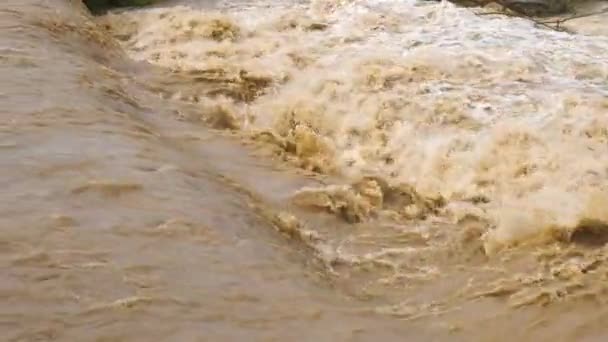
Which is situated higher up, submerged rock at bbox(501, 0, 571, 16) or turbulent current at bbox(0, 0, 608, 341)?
submerged rock at bbox(501, 0, 571, 16)

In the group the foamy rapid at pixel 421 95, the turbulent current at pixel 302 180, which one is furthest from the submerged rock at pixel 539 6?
the turbulent current at pixel 302 180

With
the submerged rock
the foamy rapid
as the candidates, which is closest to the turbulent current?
the foamy rapid

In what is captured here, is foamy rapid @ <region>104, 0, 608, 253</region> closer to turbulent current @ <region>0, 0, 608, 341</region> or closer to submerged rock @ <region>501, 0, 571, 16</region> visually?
turbulent current @ <region>0, 0, 608, 341</region>

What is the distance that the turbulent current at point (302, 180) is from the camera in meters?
3.68

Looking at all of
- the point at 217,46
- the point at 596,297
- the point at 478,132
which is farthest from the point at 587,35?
the point at 596,297

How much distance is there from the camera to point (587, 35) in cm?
870

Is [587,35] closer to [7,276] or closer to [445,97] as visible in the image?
[445,97]

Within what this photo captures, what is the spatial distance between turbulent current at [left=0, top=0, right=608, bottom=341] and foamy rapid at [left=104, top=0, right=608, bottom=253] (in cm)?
2

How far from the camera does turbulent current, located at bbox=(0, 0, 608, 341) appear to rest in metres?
3.68

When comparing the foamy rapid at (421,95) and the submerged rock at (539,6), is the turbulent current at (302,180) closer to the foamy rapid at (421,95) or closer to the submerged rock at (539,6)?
the foamy rapid at (421,95)

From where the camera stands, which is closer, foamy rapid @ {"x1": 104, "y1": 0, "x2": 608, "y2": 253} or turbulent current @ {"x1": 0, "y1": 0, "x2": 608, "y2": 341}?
turbulent current @ {"x1": 0, "y1": 0, "x2": 608, "y2": 341}

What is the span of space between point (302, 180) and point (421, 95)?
1937 mm

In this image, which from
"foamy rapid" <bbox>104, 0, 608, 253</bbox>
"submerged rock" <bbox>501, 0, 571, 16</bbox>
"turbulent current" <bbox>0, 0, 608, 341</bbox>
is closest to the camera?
"turbulent current" <bbox>0, 0, 608, 341</bbox>

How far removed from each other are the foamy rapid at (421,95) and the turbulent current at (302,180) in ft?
0.08
